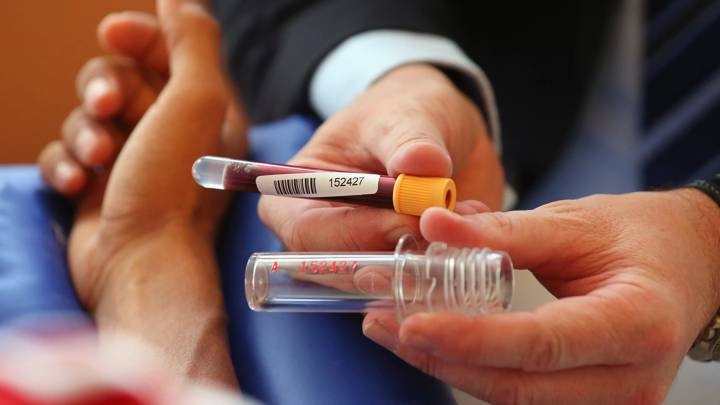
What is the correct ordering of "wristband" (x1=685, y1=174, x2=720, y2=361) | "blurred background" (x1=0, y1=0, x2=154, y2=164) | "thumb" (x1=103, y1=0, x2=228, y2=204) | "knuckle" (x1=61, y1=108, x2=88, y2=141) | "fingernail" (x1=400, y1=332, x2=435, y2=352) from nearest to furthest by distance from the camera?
1. "fingernail" (x1=400, y1=332, x2=435, y2=352)
2. "wristband" (x1=685, y1=174, x2=720, y2=361)
3. "thumb" (x1=103, y1=0, x2=228, y2=204)
4. "knuckle" (x1=61, y1=108, x2=88, y2=141)
5. "blurred background" (x1=0, y1=0, x2=154, y2=164)

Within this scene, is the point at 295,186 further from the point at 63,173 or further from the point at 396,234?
the point at 63,173

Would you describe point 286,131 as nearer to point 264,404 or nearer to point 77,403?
point 264,404

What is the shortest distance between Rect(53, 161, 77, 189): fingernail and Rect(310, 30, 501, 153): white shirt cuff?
0.67 feet

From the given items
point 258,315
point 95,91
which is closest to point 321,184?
point 258,315

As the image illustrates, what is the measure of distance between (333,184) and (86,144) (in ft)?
1.02

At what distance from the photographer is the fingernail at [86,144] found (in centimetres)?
62

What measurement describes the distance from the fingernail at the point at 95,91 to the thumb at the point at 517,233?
392mm

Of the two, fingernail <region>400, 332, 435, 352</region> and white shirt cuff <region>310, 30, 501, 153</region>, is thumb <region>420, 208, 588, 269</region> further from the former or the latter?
white shirt cuff <region>310, 30, 501, 153</region>

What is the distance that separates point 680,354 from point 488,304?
0.10 metres

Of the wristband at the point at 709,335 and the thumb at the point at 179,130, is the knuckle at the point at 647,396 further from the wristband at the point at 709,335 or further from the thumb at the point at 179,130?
the thumb at the point at 179,130

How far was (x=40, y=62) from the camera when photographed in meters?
1.23

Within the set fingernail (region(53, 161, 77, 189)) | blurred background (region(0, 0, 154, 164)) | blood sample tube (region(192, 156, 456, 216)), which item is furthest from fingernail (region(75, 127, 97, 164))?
blurred background (region(0, 0, 154, 164))

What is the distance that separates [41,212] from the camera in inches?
23.4

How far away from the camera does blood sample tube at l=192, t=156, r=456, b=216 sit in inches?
14.6
